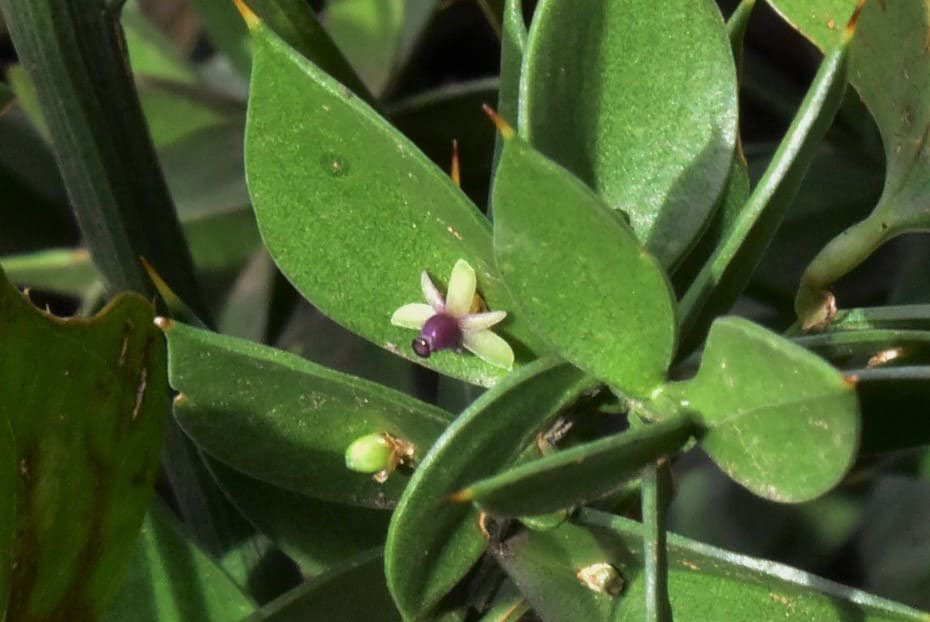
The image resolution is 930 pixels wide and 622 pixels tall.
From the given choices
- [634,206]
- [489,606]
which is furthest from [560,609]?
[634,206]

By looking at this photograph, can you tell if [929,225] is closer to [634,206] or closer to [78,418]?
[634,206]

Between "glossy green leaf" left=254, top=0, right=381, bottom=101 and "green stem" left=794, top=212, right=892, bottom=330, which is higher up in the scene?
"glossy green leaf" left=254, top=0, right=381, bottom=101

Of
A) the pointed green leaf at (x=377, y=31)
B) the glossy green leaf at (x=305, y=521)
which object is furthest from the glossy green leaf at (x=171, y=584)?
the pointed green leaf at (x=377, y=31)

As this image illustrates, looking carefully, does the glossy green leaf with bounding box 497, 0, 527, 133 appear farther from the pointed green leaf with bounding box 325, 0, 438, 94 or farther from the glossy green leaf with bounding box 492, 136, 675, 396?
the pointed green leaf with bounding box 325, 0, 438, 94

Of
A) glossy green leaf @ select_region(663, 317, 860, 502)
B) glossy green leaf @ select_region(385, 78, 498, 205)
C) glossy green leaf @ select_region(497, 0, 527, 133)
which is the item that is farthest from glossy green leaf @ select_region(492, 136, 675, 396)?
glossy green leaf @ select_region(385, 78, 498, 205)

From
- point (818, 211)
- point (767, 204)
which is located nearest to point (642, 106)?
point (767, 204)

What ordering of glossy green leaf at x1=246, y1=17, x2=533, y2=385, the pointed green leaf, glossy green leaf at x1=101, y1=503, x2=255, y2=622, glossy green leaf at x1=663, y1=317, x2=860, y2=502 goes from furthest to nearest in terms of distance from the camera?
1. the pointed green leaf
2. glossy green leaf at x1=101, y1=503, x2=255, y2=622
3. glossy green leaf at x1=246, y1=17, x2=533, y2=385
4. glossy green leaf at x1=663, y1=317, x2=860, y2=502

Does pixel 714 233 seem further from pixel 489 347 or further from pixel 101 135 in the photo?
pixel 101 135
